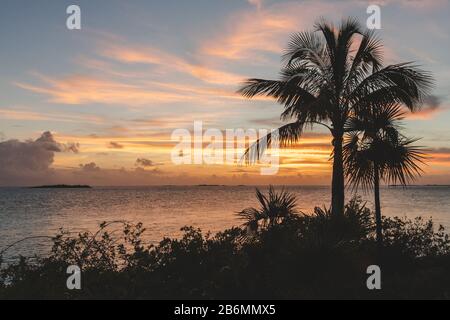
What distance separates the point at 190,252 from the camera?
991cm

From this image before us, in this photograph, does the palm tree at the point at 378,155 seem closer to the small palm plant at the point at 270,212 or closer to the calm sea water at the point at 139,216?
the small palm plant at the point at 270,212

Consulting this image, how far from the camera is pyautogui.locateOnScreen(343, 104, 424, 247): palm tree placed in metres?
10.8

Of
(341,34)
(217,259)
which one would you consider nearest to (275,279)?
(217,259)

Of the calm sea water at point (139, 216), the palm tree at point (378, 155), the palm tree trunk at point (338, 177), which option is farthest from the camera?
the calm sea water at point (139, 216)

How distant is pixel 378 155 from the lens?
1088 cm

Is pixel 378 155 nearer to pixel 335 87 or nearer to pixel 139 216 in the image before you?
pixel 335 87

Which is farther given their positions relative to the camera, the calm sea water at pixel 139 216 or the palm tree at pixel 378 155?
the calm sea water at pixel 139 216

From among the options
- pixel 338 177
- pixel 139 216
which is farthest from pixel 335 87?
pixel 139 216

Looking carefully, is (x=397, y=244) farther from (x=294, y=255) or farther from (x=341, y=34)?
(x=341, y=34)

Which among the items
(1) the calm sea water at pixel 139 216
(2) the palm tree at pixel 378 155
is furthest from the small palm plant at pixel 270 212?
(1) the calm sea water at pixel 139 216

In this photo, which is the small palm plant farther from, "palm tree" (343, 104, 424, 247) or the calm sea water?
the calm sea water

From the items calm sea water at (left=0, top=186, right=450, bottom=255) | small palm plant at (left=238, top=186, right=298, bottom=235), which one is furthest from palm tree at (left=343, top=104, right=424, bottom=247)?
calm sea water at (left=0, top=186, right=450, bottom=255)

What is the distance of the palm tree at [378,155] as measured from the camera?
1079 centimetres

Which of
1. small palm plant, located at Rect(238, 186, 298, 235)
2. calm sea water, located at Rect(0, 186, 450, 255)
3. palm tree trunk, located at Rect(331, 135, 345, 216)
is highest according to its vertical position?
palm tree trunk, located at Rect(331, 135, 345, 216)
